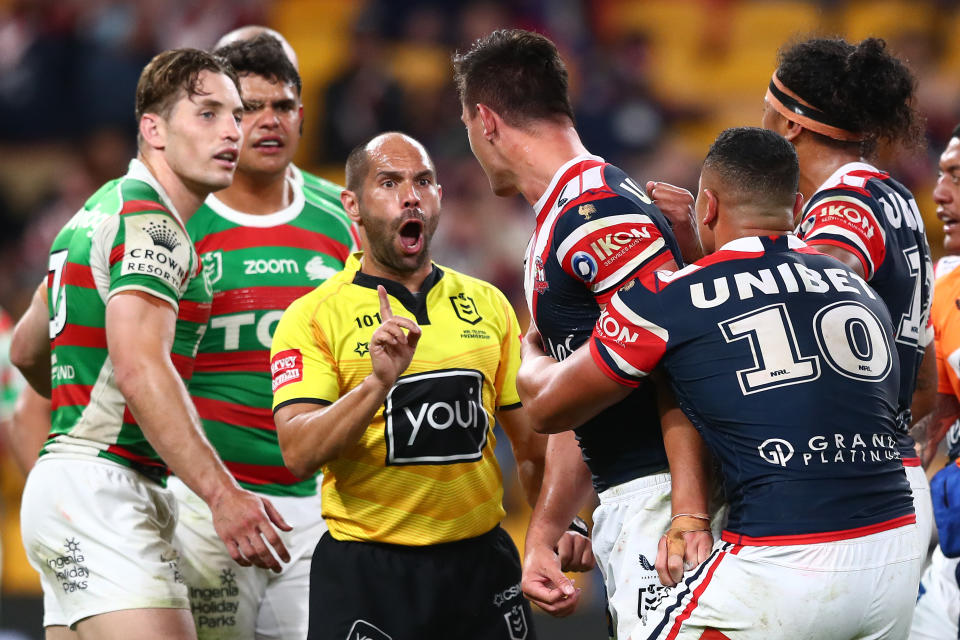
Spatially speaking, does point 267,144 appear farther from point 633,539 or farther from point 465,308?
point 633,539

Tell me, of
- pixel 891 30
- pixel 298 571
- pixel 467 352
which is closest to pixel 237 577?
pixel 298 571

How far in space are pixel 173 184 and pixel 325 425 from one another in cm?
131

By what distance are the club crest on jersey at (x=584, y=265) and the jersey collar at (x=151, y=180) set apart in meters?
1.62

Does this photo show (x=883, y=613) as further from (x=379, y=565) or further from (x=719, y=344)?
(x=379, y=565)

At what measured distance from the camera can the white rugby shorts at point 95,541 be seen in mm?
3824

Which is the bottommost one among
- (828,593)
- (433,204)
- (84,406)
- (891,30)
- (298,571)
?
(298,571)

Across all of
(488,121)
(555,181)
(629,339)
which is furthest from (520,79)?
(629,339)

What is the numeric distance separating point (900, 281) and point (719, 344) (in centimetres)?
119

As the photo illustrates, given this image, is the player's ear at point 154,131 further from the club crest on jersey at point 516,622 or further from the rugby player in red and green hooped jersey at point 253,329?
the club crest on jersey at point 516,622

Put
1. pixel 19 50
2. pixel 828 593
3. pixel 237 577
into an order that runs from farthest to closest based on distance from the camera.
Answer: pixel 19 50, pixel 237 577, pixel 828 593

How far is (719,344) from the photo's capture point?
298 centimetres

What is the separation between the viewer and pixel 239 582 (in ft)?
15.1

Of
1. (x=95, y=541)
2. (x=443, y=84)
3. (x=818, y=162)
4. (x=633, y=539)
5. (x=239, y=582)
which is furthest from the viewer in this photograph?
(x=443, y=84)

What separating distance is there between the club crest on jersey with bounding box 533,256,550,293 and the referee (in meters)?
0.51
